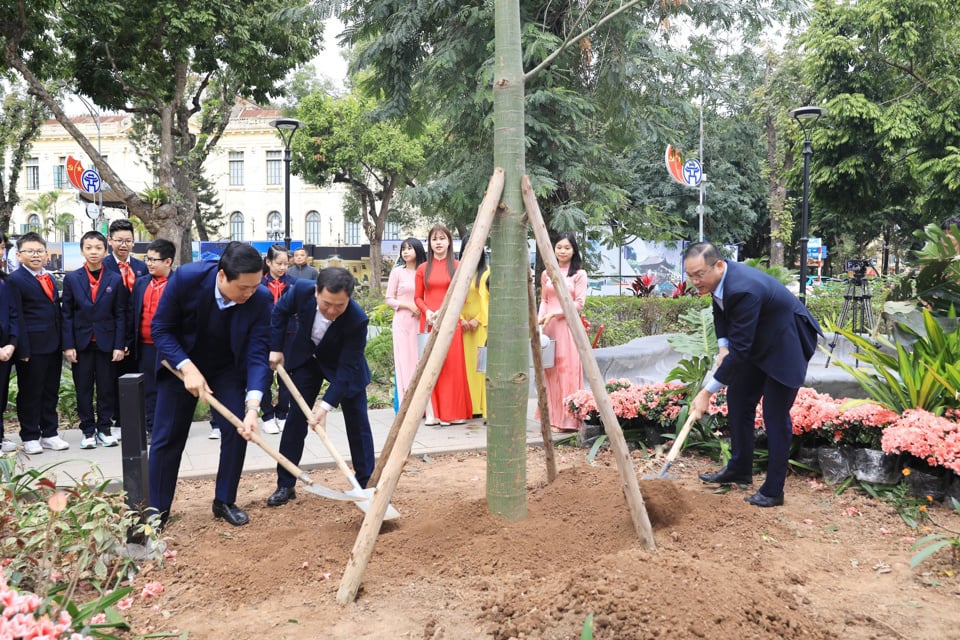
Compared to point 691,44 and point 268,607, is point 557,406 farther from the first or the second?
point 691,44

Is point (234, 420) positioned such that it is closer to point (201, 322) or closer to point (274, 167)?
point (201, 322)

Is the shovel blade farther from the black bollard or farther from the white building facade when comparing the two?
the white building facade

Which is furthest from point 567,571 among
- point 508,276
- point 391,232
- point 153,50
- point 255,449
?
point 391,232

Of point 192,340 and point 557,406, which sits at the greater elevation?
point 192,340

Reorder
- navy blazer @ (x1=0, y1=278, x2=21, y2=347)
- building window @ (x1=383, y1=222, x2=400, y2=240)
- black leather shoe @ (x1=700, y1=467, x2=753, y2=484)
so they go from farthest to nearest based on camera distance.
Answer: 1. building window @ (x1=383, y1=222, x2=400, y2=240)
2. navy blazer @ (x1=0, y1=278, x2=21, y2=347)
3. black leather shoe @ (x1=700, y1=467, x2=753, y2=484)

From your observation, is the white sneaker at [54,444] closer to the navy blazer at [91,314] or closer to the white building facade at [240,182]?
the navy blazer at [91,314]

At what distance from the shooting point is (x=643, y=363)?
801 centimetres

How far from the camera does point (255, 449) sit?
594cm

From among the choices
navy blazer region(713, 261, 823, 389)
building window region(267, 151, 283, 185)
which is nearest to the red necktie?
navy blazer region(713, 261, 823, 389)

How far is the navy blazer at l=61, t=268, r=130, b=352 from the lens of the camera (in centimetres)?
609

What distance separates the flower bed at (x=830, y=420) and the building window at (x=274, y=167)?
154 ft

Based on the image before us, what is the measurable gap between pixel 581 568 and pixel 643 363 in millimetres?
5093

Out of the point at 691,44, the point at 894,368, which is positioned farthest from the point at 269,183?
the point at 894,368

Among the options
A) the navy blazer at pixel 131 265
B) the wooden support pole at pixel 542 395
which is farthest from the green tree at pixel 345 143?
the wooden support pole at pixel 542 395
